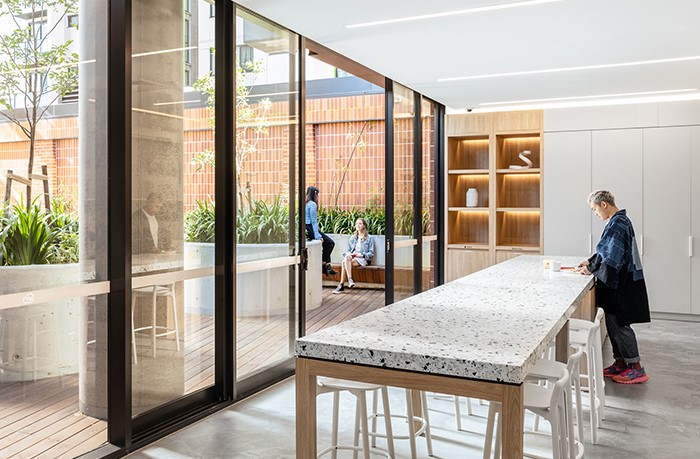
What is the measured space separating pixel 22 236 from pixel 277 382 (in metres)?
2.33

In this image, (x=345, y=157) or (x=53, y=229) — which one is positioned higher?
(x=345, y=157)

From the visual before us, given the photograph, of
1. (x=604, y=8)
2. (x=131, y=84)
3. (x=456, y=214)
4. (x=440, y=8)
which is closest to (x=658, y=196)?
(x=456, y=214)

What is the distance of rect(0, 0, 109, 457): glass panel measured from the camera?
278cm

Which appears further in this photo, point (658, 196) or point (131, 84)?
point (658, 196)

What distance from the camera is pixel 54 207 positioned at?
3.03 meters

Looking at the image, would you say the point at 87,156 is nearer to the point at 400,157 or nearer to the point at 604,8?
the point at 604,8

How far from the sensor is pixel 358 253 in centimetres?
969

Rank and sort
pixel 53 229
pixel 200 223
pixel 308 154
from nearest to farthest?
1. pixel 53 229
2. pixel 200 223
3. pixel 308 154

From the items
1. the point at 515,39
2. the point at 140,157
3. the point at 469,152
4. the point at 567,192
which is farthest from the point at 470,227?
the point at 140,157

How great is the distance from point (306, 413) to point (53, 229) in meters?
1.69

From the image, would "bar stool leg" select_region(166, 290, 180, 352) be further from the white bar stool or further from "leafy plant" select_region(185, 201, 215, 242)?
the white bar stool

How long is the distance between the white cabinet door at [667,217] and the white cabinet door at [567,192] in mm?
657

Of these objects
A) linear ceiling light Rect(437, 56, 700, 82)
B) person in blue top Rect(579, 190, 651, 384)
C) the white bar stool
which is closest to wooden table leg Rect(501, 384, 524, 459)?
the white bar stool

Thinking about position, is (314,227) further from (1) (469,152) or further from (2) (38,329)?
(2) (38,329)
